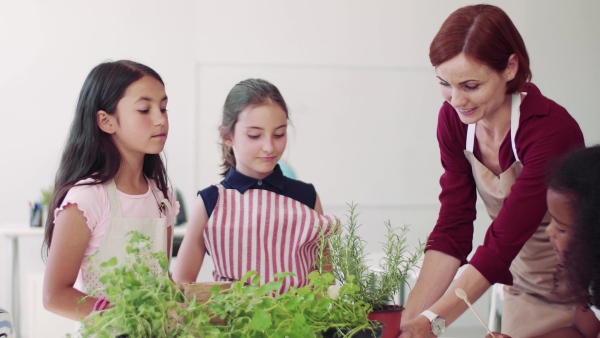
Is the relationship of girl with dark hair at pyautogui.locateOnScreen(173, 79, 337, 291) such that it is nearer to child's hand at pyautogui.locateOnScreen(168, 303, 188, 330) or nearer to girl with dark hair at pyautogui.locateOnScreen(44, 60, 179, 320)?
girl with dark hair at pyautogui.locateOnScreen(44, 60, 179, 320)

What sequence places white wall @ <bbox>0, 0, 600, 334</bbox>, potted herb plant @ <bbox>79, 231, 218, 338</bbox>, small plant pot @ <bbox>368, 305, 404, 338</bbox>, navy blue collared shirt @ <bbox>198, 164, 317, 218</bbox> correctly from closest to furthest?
1. potted herb plant @ <bbox>79, 231, 218, 338</bbox>
2. small plant pot @ <bbox>368, 305, 404, 338</bbox>
3. navy blue collared shirt @ <bbox>198, 164, 317, 218</bbox>
4. white wall @ <bbox>0, 0, 600, 334</bbox>

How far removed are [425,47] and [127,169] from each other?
13.7 feet

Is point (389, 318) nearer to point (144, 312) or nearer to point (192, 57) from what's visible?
point (144, 312)

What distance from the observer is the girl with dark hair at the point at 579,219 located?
4.21 feet

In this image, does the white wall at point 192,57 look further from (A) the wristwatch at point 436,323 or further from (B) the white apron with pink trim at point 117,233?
(A) the wristwatch at point 436,323

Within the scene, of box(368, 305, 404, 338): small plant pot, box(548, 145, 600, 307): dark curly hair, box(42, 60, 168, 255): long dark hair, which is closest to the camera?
box(368, 305, 404, 338): small plant pot

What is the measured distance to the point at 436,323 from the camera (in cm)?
150

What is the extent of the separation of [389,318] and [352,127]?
174 inches

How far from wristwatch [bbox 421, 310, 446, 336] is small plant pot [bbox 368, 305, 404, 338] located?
30 centimetres

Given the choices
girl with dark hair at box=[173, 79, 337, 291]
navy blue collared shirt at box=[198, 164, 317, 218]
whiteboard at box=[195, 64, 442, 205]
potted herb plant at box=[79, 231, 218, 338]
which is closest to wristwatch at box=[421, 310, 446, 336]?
girl with dark hair at box=[173, 79, 337, 291]

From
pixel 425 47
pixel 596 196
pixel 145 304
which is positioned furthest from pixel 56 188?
pixel 425 47

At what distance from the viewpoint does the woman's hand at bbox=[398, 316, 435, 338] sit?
1.35 metres

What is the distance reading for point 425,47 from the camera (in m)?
5.66

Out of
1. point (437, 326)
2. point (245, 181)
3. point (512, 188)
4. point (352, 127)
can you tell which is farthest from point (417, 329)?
point (352, 127)
